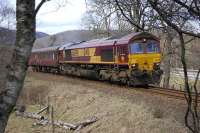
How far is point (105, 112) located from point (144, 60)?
7546 mm

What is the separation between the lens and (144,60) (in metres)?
25.0

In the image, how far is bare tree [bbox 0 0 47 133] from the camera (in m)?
5.00

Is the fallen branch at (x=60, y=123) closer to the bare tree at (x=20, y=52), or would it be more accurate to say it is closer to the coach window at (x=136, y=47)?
the coach window at (x=136, y=47)

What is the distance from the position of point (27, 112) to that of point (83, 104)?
4.77m

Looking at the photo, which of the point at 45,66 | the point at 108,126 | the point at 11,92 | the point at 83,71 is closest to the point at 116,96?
the point at 108,126

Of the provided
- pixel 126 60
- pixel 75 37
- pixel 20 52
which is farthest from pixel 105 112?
pixel 75 37

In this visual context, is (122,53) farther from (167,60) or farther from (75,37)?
(75,37)

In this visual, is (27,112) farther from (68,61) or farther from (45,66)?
(45,66)

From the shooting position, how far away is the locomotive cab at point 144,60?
80.0 ft

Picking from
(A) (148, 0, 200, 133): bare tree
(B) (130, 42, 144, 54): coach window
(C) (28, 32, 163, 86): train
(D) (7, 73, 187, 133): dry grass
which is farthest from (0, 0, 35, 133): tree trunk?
(B) (130, 42, 144, 54): coach window

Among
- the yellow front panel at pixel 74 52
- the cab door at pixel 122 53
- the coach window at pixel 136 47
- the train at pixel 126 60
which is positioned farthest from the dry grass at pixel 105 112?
the yellow front panel at pixel 74 52

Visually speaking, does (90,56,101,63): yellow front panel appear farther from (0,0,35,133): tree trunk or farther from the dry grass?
(0,0,35,133): tree trunk

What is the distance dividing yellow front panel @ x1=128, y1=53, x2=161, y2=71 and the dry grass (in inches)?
99.5

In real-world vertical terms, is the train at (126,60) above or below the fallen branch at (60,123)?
above
